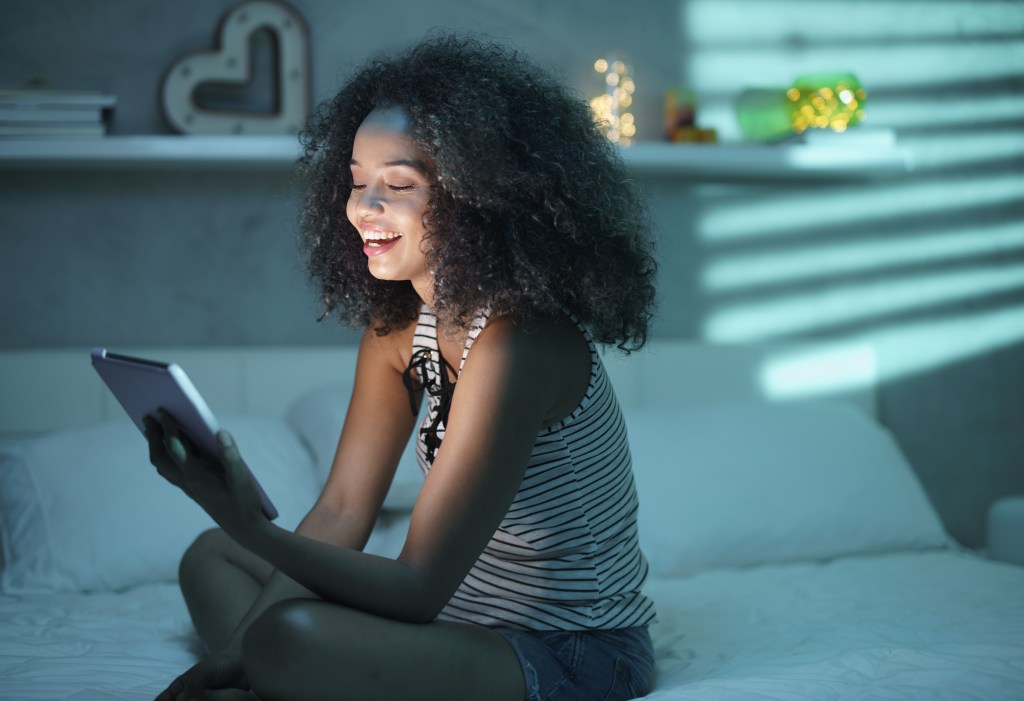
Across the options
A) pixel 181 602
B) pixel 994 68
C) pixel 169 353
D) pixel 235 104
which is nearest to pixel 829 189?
pixel 994 68

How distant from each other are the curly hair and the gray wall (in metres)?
1.21

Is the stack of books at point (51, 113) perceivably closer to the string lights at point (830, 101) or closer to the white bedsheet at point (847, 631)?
the white bedsheet at point (847, 631)

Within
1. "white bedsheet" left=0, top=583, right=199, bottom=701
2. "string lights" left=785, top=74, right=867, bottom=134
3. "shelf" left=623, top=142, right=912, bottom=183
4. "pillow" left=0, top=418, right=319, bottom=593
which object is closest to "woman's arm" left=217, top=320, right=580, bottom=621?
"white bedsheet" left=0, top=583, right=199, bottom=701

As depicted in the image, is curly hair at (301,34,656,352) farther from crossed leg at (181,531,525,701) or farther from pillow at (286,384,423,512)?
pillow at (286,384,423,512)

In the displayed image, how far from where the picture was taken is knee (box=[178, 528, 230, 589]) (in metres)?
1.47

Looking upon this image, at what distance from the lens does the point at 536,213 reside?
126 cm

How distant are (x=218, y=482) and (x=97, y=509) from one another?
3.70 feet

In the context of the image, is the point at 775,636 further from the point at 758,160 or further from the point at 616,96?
the point at 616,96

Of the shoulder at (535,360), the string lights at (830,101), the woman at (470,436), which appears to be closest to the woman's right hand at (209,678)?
the woman at (470,436)

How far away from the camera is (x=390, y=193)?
50.7 inches

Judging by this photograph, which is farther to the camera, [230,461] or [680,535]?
[680,535]

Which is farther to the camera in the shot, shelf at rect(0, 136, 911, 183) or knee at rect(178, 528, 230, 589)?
shelf at rect(0, 136, 911, 183)

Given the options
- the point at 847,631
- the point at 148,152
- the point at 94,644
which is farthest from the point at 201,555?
the point at 148,152

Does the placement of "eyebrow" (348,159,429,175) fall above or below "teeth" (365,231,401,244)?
above
